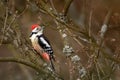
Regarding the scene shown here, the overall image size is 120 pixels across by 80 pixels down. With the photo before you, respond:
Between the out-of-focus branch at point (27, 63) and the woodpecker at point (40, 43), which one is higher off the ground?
the woodpecker at point (40, 43)

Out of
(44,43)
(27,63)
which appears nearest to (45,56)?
(44,43)

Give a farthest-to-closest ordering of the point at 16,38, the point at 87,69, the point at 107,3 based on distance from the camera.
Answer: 1. the point at 107,3
2. the point at 16,38
3. the point at 87,69

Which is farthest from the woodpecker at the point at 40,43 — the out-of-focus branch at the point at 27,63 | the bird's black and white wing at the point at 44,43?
the out-of-focus branch at the point at 27,63

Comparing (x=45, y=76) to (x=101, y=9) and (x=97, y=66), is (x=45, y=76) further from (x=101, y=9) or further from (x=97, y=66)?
(x=101, y=9)

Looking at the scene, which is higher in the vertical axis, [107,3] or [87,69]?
[107,3]

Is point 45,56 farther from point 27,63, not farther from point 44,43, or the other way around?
point 27,63

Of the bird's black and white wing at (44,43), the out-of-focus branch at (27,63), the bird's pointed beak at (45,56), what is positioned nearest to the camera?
the out-of-focus branch at (27,63)

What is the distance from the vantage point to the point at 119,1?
867 cm

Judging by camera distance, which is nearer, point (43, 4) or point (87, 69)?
point (87, 69)

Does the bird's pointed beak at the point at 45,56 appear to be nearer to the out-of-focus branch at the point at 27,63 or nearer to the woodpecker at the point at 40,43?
the woodpecker at the point at 40,43

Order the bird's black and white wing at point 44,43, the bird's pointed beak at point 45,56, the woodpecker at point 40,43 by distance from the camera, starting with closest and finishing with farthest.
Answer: the bird's pointed beak at point 45,56 < the woodpecker at point 40,43 < the bird's black and white wing at point 44,43

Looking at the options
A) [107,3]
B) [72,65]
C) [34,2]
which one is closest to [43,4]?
[34,2]

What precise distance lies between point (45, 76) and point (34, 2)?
101 cm

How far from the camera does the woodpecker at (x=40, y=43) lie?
18.3 ft
